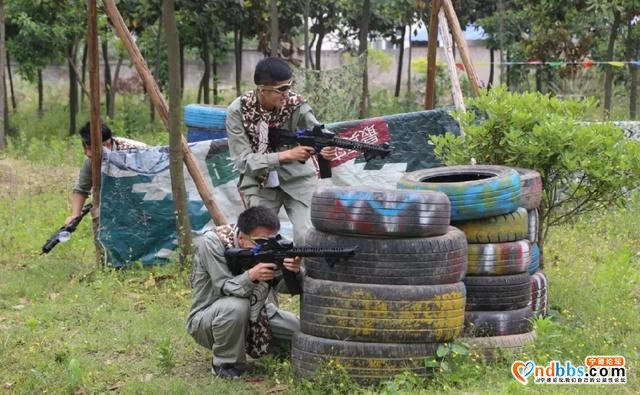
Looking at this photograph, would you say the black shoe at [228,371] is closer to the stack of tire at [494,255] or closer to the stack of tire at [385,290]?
the stack of tire at [385,290]

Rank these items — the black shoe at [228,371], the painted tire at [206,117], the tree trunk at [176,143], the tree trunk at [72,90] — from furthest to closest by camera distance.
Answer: the tree trunk at [72,90], the painted tire at [206,117], the tree trunk at [176,143], the black shoe at [228,371]

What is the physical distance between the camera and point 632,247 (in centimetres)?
955

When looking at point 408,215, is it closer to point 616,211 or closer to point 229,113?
point 229,113

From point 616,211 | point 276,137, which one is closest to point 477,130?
point 276,137

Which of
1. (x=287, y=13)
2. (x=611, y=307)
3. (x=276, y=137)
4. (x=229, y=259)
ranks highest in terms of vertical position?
(x=287, y=13)

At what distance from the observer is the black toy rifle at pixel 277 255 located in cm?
553

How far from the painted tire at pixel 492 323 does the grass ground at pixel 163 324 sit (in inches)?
9.2

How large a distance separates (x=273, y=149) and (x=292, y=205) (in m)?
0.44

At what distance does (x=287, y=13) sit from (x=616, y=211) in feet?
47.5

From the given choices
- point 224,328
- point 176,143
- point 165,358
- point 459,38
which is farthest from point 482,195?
point 459,38

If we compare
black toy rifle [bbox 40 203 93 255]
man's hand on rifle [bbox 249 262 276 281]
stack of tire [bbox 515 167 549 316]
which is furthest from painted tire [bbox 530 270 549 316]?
black toy rifle [bbox 40 203 93 255]

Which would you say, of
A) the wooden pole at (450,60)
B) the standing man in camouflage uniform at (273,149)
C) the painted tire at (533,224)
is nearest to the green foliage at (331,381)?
the standing man in camouflage uniform at (273,149)

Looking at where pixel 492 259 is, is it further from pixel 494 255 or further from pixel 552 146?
pixel 552 146

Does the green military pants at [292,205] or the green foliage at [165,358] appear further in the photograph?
the green military pants at [292,205]
